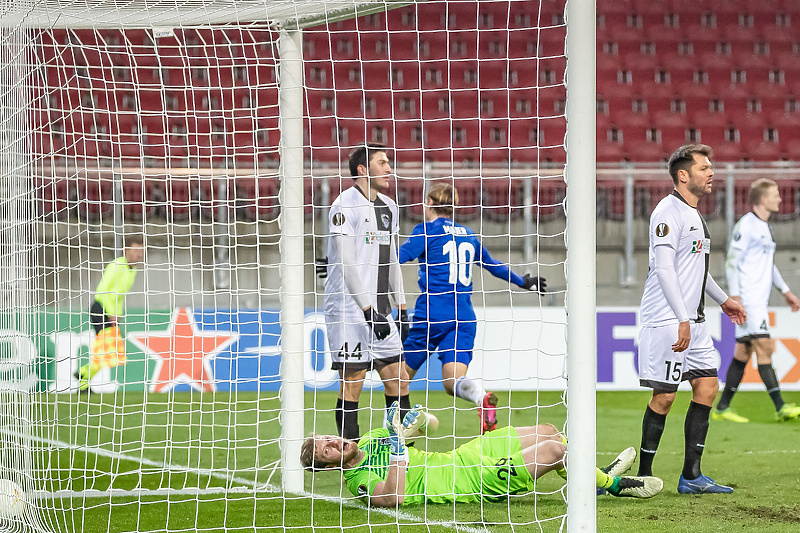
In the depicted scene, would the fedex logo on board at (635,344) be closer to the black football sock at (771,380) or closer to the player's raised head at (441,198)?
the black football sock at (771,380)

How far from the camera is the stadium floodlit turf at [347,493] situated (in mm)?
3891

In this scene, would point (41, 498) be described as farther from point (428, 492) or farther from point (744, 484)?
point (744, 484)

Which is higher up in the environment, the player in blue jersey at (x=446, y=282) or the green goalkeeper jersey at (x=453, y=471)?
the player in blue jersey at (x=446, y=282)

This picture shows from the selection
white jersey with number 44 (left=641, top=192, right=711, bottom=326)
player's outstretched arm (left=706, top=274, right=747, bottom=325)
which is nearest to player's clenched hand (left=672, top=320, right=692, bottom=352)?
white jersey with number 44 (left=641, top=192, right=711, bottom=326)

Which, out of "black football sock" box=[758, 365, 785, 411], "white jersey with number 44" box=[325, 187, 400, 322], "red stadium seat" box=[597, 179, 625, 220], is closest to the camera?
"white jersey with number 44" box=[325, 187, 400, 322]

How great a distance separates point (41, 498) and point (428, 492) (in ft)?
6.01

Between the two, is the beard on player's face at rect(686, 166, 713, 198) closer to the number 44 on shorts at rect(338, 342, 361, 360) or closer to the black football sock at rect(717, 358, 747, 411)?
the number 44 on shorts at rect(338, 342, 361, 360)

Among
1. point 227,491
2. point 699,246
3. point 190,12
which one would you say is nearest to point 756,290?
point 699,246

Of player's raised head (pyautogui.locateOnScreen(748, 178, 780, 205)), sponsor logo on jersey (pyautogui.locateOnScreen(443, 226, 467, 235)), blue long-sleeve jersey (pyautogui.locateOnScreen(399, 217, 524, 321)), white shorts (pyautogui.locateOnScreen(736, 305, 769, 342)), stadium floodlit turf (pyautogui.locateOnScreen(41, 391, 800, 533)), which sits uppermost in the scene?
player's raised head (pyautogui.locateOnScreen(748, 178, 780, 205))

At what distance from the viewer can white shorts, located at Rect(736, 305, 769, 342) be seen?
7.10 metres

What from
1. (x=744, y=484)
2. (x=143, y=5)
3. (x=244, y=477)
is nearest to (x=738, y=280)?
(x=744, y=484)

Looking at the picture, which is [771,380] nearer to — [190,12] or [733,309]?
[733,309]

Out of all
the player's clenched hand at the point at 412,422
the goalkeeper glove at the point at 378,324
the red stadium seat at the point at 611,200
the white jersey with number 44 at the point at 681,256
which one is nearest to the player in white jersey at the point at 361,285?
the goalkeeper glove at the point at 378,324

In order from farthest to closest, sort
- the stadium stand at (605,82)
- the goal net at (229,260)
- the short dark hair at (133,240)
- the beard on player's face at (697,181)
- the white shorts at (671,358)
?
1. the stadium stand at (605,82)
2. the short dark hair at (133,240)
3. the beard on player's face at (697,181)
4. the white shorts at (671,358)
5. the goal net at (229,260)
